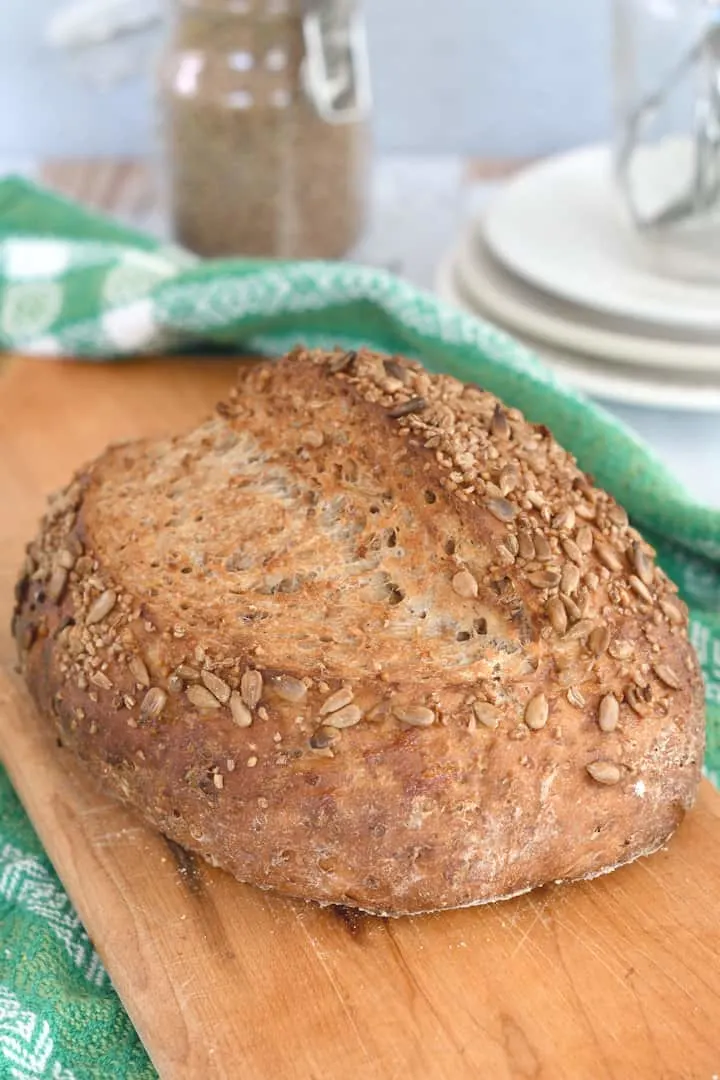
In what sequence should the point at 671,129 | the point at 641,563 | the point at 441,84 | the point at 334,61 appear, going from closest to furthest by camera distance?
the point at 641,563, the point at 671,129, the point at 334,61, the point at 441,84

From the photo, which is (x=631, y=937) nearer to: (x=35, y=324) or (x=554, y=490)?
(x=554, y=490)

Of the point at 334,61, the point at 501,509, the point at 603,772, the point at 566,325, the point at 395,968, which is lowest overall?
the point at 395,968

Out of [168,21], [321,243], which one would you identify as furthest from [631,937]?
[168,21]

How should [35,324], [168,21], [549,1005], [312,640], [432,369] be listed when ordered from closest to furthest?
[549,1005]
[312,640]
[432,369]
[35,324]
[168,21]

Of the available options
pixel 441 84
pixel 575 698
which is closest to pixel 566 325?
pixel 575 698

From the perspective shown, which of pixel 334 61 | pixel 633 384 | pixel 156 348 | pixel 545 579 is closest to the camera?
Result: pixel 545 579

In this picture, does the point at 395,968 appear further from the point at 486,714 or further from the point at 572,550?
the point at 572,550

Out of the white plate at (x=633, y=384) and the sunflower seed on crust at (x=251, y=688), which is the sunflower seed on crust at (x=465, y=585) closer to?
the sunflower seed on crust at (x=251, y=688)
